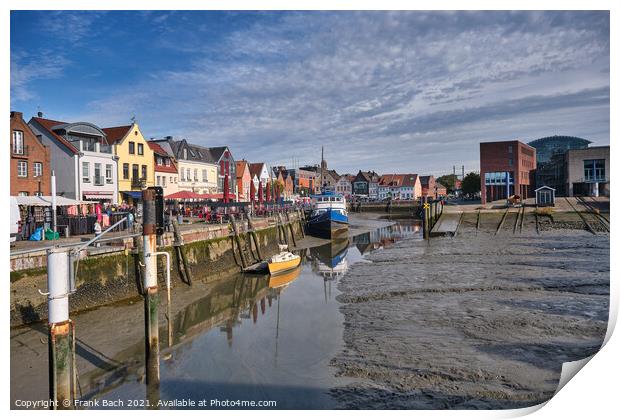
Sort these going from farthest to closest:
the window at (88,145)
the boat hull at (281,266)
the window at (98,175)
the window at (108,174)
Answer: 1. the window at (108,174)
2. the window at (98,175)
3. the window at (88,145)
4. the boat hull at (281,266)

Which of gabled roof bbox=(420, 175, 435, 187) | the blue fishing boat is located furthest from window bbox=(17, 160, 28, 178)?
gabled roof bbox=(420, 175, 435, 187)

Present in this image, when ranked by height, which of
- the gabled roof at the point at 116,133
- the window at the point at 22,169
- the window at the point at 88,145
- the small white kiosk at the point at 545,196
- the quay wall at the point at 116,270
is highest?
the gabled roof at the point at 116,133

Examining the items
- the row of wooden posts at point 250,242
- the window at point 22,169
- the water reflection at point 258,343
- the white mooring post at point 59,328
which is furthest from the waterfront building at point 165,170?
the white mooring post at point 59,328

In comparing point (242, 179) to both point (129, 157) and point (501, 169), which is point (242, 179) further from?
point (501, 169)

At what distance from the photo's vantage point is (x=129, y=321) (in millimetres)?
12875

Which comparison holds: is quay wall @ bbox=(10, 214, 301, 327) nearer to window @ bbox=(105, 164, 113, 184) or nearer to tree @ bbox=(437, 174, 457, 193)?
window @ bbox=(105, 164, 113, 184)

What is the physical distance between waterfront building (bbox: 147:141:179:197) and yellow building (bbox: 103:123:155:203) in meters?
3.24

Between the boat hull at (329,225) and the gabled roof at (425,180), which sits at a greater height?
the gabled roof at (425,180)

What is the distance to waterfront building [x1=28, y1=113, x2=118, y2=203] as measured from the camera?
97.2 ft

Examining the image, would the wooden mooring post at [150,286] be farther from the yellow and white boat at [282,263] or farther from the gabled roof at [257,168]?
the gabled roof at [257,168]

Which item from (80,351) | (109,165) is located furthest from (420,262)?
(109,165)

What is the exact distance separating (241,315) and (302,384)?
20.6 feet

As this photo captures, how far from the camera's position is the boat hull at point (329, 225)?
40375mm

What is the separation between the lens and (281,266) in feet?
70.7
